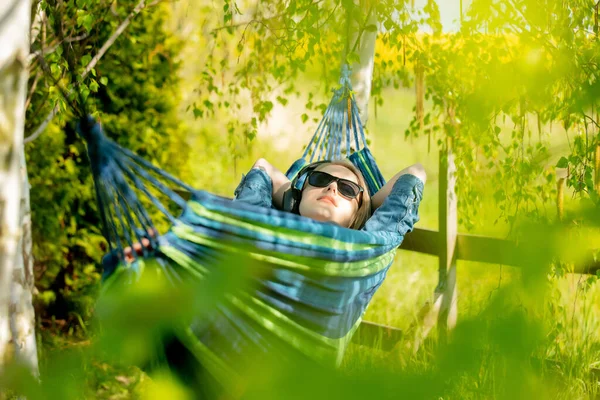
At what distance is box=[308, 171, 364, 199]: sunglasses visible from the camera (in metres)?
2.14

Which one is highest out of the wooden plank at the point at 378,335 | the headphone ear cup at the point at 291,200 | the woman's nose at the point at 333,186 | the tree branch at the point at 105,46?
the tree branch at the point at 105,46

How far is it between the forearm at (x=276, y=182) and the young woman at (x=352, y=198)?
0.34 feet

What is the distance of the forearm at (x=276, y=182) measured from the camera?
7.99ft

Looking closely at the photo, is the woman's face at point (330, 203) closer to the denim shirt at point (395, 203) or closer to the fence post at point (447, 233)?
the denim shirt at point (395, 203)

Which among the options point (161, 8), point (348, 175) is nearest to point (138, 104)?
point (161, 8)

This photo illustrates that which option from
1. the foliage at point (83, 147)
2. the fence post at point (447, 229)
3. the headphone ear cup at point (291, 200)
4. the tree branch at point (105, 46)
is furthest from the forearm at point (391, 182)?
the foliage at point (83, 147)

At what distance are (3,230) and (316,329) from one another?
2.53 feet

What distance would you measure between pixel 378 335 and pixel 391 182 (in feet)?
3.26

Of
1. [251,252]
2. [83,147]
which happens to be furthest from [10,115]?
[83,147]

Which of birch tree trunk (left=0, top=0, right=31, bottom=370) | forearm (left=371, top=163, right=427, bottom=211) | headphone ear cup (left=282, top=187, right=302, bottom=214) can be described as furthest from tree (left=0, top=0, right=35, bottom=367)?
forearm (left=371, top=163, right=427, bottom=211)

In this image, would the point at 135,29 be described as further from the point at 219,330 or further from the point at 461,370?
the point at 461,370

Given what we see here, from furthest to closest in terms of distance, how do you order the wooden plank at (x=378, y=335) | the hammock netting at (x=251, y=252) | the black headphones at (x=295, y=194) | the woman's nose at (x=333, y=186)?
1. the wooden plank at (x=378, y=335)
2. the black headphones at (x=295, y=194)
3. the woman's nose at (x=333, y=186)
4. the hammock netting at (x=251, y=252)

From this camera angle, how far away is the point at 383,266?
6.28 feet

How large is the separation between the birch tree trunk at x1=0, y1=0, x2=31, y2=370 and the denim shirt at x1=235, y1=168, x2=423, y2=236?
32.0 inches
